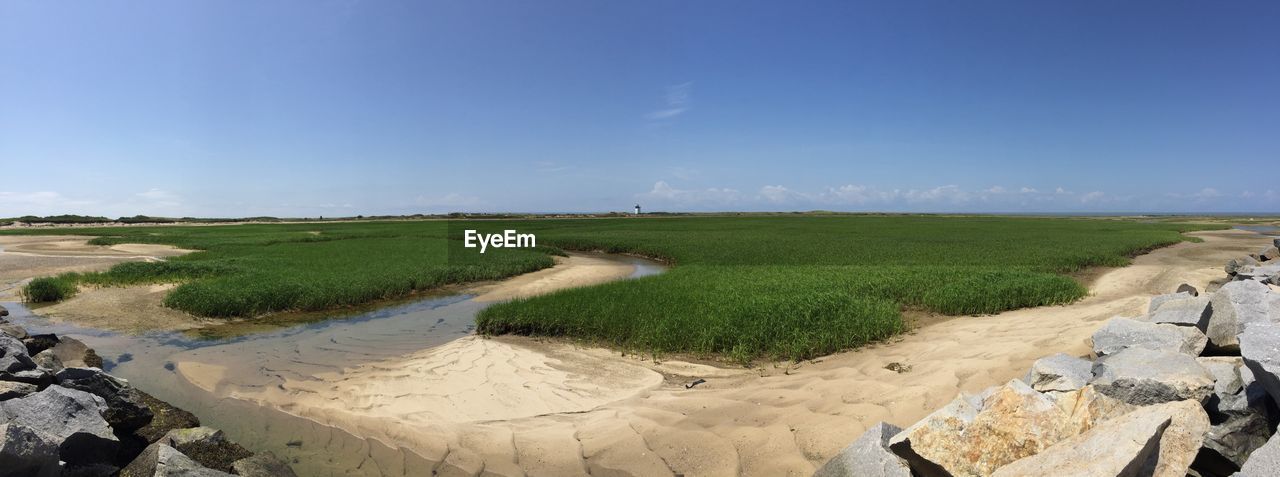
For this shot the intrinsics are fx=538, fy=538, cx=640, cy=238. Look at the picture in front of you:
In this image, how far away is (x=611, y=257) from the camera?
33188 millimetres

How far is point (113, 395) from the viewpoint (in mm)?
6090

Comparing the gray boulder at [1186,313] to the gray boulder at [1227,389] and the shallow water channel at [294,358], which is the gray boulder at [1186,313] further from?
the shallow water channel at [294,358]

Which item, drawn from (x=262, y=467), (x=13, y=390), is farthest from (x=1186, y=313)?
(x=13, y=390)

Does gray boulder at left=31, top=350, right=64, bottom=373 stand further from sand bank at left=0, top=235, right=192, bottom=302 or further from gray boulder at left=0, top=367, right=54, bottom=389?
sand bank at left=0, top=235, right=192, bottom=302

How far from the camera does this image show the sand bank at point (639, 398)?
5.50 m

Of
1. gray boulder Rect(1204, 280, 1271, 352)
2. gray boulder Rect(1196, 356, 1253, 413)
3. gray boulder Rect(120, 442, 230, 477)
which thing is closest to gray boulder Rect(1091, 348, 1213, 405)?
gray boulder Rect(1196, 356, 1253, 413)

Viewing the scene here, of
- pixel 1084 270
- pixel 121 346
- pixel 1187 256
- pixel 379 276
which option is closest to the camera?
pixel 121 346

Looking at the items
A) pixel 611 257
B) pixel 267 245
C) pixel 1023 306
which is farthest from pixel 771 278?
pixel 267 245

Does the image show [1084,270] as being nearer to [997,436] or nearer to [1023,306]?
[1023,306]

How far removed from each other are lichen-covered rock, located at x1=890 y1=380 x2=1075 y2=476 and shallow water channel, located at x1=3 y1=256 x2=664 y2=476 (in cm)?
461

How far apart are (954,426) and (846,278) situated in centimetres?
1240

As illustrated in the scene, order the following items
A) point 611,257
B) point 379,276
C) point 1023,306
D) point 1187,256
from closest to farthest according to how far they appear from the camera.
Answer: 1. point 1023,306
2. point 379,276
3. point 1187,256
4. point 611,257

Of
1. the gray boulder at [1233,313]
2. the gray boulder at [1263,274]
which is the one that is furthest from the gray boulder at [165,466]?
the gray boulder at [1263,274]

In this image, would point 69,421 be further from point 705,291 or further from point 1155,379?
point 705,291
